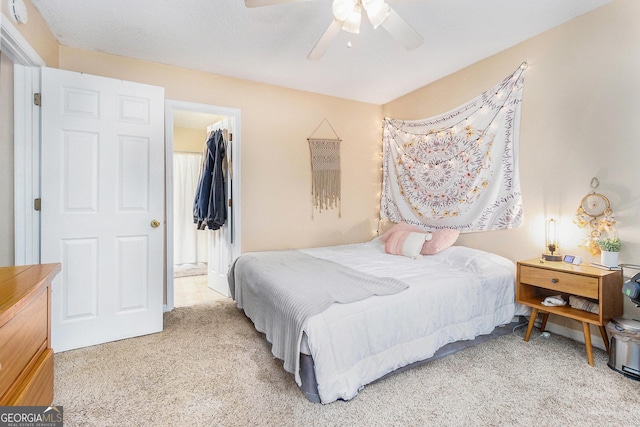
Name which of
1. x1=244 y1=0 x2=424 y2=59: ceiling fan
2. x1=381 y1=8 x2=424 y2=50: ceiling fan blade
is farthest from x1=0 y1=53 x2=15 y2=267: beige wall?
x1=381 y1=8 x2=424 y2=50: ceiling fan blade

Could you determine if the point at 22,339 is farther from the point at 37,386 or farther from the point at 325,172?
the point at 325,172

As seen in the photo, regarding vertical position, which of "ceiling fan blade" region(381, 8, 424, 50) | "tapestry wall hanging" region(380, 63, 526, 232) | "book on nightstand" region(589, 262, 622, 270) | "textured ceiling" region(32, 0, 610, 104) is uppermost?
"textured ceiling" region(32, 0, 610, 104)

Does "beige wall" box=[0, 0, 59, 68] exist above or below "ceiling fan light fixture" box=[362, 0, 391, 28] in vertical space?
above

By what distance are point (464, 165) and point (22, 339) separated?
3254mm

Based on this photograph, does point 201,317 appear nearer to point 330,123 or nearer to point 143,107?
point 143,107

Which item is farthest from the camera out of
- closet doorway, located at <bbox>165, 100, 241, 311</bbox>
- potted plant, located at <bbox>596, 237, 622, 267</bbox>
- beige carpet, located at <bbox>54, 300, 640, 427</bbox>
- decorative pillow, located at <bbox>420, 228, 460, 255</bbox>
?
closet doorway, located at <bbox>165, 100, 241, 311</bbox>

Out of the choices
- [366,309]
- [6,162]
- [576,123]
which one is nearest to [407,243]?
[366,309]

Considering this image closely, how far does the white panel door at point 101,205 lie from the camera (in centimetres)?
215

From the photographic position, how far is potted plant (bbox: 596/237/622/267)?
6.57ft

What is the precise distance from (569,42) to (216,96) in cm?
317

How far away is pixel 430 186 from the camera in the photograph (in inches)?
131

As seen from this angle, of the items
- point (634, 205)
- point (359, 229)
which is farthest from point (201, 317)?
point (634, 205)

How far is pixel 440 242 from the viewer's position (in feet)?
9.43

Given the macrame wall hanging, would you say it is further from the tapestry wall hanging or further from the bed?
the bed
